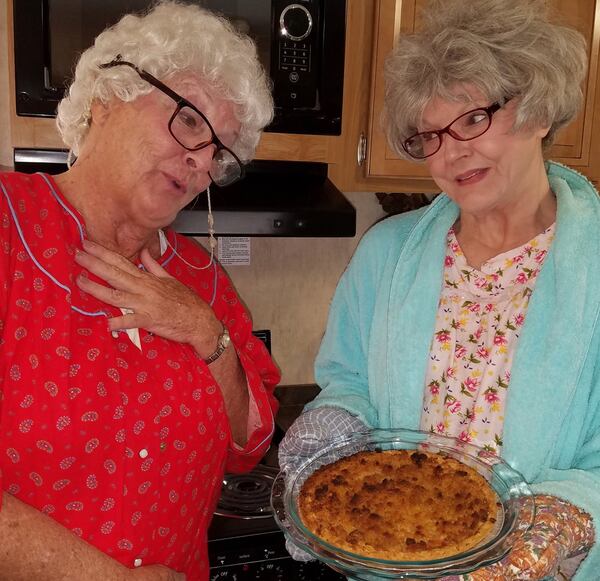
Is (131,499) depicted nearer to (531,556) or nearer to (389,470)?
(389,470)

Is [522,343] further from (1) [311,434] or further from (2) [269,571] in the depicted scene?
(2) [269,571]

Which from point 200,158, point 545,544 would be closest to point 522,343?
point 545,544

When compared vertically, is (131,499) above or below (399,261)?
below

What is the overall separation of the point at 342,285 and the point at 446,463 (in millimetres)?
437

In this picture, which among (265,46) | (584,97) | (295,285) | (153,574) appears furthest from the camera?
(295,285)

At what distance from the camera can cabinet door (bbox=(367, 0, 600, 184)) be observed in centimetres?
158

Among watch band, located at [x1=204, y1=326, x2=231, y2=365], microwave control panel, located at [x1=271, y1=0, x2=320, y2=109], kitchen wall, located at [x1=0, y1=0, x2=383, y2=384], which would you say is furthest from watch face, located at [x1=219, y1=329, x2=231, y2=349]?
kitchen wall, located at [x1=0, y1=0, x2=383, y2=384]

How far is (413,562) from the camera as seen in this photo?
2.98ft

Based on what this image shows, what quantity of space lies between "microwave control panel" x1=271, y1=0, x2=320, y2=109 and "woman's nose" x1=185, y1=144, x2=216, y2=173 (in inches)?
17.1

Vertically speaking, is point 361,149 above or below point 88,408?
above

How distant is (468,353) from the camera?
119 cm

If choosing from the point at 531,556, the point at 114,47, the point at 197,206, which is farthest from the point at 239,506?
the point at 114,47

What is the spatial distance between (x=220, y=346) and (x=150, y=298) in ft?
0.56

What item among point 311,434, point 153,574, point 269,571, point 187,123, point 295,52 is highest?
point 295,52
